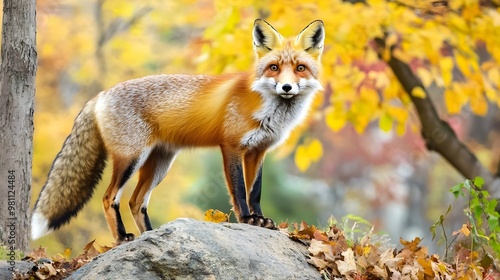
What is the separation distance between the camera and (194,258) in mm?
4121

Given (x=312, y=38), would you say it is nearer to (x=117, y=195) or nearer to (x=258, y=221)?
(x=258, y=221)

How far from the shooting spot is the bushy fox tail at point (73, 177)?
5590 mm

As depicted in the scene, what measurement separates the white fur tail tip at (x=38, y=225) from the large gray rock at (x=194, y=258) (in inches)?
50.6

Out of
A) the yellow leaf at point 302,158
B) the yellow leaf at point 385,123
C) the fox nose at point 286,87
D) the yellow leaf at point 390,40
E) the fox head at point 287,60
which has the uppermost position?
the fox head at point 287,60

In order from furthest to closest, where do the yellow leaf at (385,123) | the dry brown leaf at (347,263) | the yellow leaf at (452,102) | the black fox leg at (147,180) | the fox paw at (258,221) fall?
the yellow leaf at (385,123), the yellow leaf at (452,102), the black fox leg at (147,180), the fox paw at (258,221), the dry brown leaf at (347,263)

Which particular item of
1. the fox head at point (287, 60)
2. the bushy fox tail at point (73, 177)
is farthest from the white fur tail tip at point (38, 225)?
the fox head at point (287, 60)

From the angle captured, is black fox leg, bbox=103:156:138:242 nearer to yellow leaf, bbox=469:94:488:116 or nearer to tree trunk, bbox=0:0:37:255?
tree trunk, bbox=0:0:37:255

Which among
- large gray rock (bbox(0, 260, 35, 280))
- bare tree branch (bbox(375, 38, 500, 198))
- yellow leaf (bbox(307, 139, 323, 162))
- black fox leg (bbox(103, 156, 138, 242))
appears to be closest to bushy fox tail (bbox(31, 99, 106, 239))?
black fox leg (bbox(103, 156, 138, 242))

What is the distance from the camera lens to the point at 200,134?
5656mm

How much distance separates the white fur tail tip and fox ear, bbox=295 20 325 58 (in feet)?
7.75

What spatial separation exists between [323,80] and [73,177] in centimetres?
418

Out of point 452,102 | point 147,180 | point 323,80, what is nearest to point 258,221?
point 147,180

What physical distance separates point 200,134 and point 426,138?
4.59 metres

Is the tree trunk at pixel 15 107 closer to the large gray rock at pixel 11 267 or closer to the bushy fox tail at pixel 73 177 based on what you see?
the bushy fox tail at pixel 73 177
